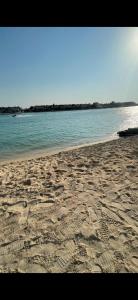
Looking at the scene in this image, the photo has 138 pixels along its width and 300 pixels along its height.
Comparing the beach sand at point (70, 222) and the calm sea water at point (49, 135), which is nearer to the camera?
the beach sand at point (70, 222)

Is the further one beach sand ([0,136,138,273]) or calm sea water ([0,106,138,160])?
calm sea water ([0,106,138,160])

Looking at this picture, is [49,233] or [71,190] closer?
[49,233]

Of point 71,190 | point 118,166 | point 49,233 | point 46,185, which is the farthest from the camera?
point 118,166

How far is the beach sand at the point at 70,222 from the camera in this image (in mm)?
3031

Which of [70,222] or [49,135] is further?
[49,135]

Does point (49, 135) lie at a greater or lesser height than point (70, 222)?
lesser

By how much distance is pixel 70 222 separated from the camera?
13.0 ft

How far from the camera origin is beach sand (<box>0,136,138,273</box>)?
119 inches
